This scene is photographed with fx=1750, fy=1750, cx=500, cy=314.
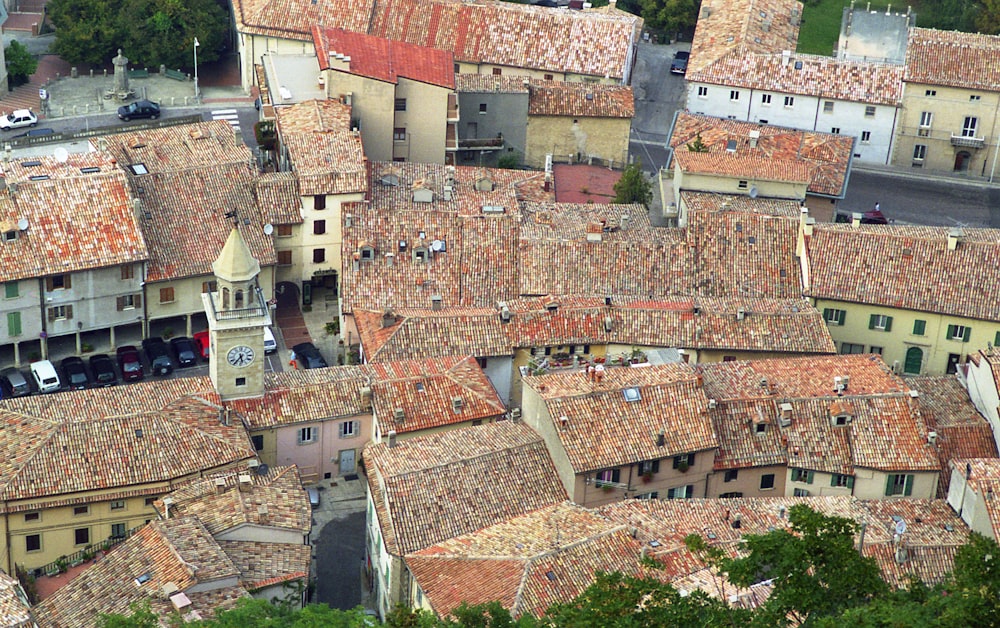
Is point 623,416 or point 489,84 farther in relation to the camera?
point 489,84

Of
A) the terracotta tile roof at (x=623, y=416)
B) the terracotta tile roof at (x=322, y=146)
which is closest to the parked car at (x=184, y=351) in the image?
the terracotta tile roof at (x=322, y=146)

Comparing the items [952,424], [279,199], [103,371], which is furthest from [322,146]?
[952,424]

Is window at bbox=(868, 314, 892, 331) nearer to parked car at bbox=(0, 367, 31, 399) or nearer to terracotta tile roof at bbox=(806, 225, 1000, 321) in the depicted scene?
terracotta tile roof at bbox=(806, 225, 1000, 321)

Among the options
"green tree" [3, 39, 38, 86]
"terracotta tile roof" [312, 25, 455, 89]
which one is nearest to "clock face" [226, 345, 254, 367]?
"terracotta tile roof" [312, 25, 455, 89]

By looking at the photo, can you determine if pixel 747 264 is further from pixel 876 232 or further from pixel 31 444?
pixel 31 444

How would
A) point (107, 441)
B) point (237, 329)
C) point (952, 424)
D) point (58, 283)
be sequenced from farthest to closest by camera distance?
point (58, 283), point (952, 424), point (237, 329), point (107, 441)

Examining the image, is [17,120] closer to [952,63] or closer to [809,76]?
[809,76]
